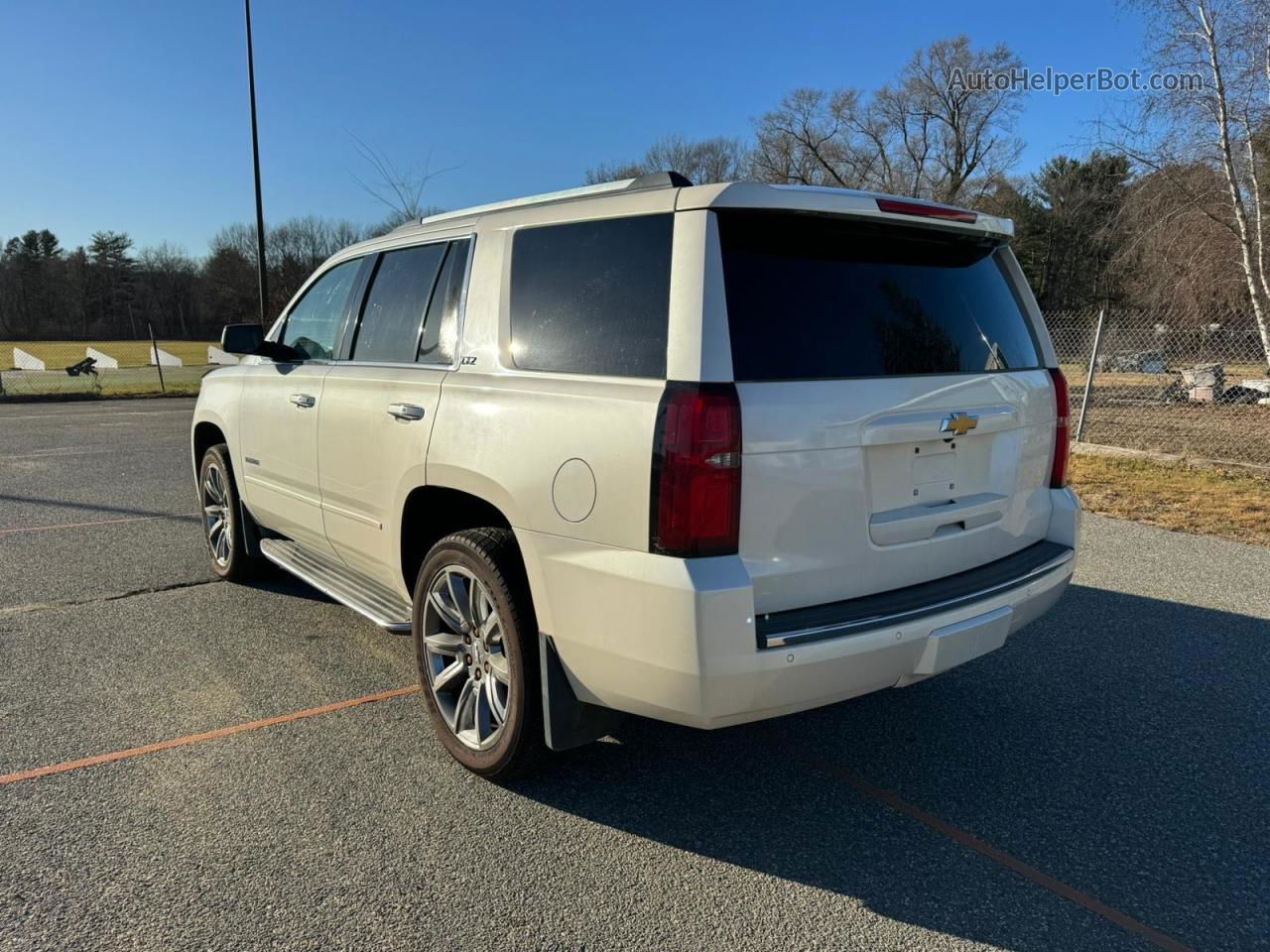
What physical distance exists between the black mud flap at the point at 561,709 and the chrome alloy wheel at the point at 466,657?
22 centimetres

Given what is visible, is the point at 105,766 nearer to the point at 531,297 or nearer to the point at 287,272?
the point at 531,297

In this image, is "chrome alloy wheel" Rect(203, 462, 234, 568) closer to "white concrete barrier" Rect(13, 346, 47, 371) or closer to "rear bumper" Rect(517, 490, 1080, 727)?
"rear bumper" Rect(517, 490, 1080, 727)

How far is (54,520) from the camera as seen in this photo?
22.9 ft

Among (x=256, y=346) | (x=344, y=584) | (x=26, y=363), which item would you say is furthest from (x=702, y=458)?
(x=26, y=363)

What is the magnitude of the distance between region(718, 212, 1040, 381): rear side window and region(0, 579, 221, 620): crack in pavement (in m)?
4.29

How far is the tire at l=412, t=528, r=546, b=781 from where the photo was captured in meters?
2.77

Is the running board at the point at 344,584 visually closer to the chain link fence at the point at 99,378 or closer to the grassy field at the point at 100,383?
the chain link fence at the point at 99,378

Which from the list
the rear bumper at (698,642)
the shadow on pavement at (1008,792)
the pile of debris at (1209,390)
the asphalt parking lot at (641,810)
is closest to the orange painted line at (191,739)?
the asphalt parking lot at (641,810)

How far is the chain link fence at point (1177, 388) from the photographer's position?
12203mm

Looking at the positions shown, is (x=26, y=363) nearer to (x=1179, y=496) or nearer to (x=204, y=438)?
(x=204, y=438)

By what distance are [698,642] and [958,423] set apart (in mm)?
1175

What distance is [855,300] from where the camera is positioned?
8.82 feet

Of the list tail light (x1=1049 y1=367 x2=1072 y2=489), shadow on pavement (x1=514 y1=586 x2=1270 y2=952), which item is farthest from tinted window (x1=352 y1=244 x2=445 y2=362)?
tail light (x1=1049 y1=367 x2=1072 y2=489)

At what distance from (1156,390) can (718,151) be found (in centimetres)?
2944
